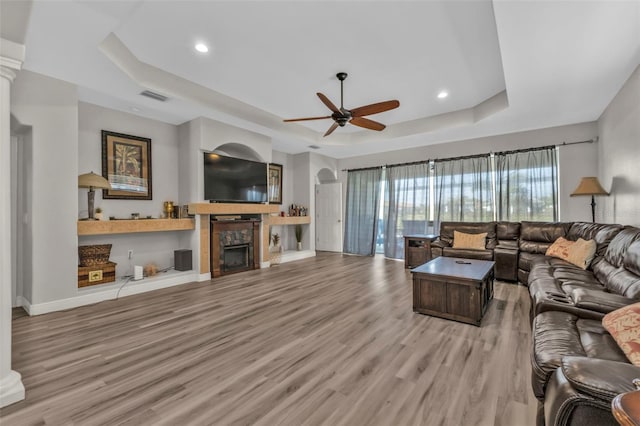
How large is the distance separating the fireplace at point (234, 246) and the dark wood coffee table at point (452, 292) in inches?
136

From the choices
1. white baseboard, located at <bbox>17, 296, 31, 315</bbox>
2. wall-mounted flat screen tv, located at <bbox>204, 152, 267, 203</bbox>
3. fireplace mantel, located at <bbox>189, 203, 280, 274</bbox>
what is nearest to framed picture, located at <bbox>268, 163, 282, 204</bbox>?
wall-mounted flat screen tv, located at <bbox>204, 152, 267, 203</bbox>

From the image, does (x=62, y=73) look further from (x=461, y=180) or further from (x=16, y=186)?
(x=461, y=180)

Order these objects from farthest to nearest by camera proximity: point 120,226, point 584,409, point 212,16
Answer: point 120,226 → point 212,16 → point 584,409

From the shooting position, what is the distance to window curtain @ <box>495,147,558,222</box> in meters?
5.23

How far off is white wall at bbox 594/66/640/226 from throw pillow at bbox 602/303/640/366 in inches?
→ 96.6

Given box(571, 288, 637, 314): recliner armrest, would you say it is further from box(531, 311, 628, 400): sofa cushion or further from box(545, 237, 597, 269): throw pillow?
box(545, 237, 597, 269): throw pillow

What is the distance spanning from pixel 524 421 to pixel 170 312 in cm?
340

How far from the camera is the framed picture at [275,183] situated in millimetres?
7160

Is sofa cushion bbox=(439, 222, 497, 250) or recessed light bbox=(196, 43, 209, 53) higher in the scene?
recessed light bbox=(196, 43, 209, 53)

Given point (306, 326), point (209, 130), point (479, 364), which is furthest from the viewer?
point (209, 130)

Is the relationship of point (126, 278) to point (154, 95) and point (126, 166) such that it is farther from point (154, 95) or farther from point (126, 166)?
point (154, 95)

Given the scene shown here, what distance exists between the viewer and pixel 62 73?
336 centimetres

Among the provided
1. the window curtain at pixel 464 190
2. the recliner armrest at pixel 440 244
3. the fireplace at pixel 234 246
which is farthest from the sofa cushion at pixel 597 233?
the fireplace at pixel 234 246

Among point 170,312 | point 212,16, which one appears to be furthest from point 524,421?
point 212,16
